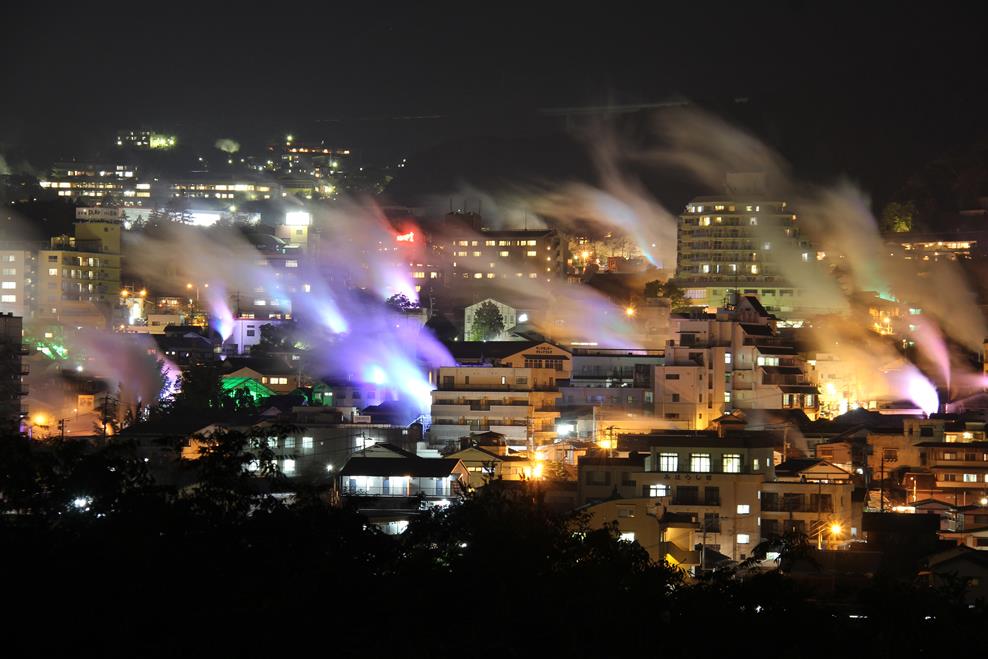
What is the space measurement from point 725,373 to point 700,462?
893 centimetres

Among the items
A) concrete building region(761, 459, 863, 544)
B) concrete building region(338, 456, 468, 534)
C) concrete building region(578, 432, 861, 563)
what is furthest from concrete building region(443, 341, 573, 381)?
concrete building region(761, 459, 863, 544)

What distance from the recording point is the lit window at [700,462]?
17.0m

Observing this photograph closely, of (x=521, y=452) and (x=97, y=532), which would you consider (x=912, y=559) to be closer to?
(x=521, y=452)

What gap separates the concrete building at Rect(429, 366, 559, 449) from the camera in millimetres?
22359

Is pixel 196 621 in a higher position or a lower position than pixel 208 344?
lower

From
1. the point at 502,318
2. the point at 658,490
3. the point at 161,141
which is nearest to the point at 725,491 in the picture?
the point at 658,490

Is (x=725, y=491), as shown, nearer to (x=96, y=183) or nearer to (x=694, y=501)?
(x=694, y=501)

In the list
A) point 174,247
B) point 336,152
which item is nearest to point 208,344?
point 174,247

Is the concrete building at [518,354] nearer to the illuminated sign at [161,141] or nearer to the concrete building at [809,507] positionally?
the concrete building at [809,507]

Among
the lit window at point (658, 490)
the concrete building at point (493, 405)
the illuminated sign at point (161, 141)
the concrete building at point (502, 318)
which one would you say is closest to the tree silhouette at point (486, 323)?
the concrete building at point (502, 318)

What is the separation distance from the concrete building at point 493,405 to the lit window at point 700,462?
16.7ft

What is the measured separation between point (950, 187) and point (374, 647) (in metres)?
39.3

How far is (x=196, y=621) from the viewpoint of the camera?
7.94 m

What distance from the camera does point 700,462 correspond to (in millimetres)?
17094
